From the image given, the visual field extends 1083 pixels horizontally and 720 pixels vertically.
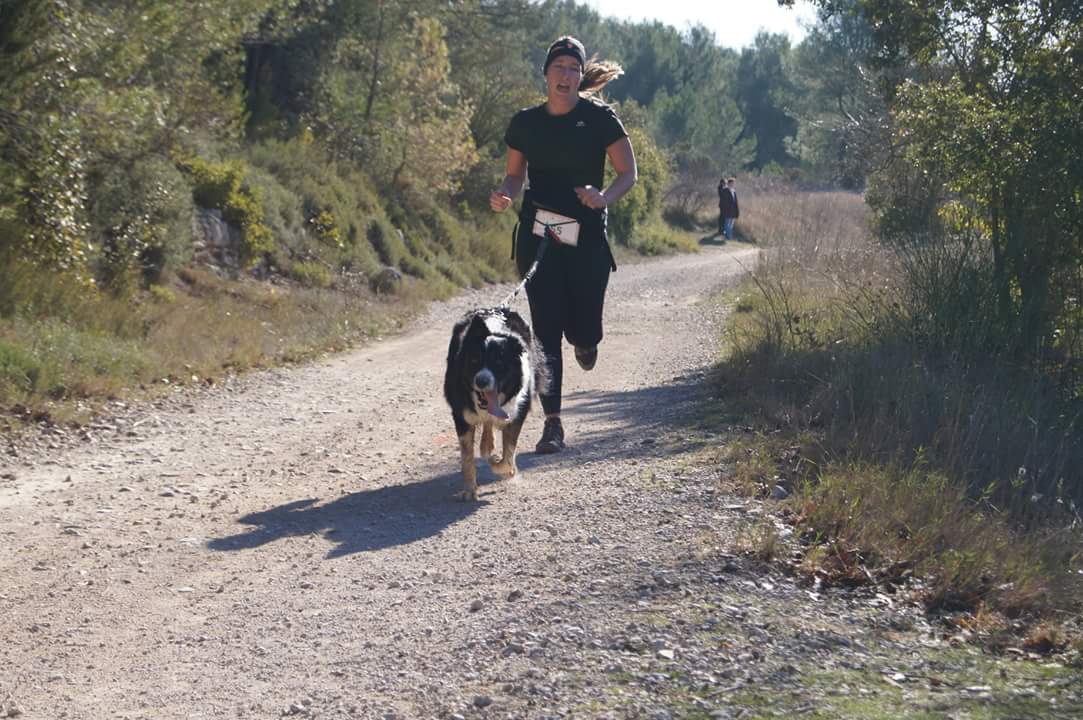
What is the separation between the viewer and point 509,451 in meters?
6.64

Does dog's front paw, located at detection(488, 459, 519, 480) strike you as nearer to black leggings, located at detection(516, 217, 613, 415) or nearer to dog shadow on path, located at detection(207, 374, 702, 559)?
dog shadow on path, located at detection(207, 374, 702, 559)

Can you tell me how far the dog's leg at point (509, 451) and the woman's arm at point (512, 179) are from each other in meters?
1.38

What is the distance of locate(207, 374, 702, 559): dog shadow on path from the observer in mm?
5762

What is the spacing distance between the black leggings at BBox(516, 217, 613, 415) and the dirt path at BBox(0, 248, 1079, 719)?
0.76 metres

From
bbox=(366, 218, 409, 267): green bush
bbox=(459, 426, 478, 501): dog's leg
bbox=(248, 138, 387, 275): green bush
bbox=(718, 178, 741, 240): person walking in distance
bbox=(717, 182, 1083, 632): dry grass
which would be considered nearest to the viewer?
bbox=(717, 182, 1083, 632): dry grass

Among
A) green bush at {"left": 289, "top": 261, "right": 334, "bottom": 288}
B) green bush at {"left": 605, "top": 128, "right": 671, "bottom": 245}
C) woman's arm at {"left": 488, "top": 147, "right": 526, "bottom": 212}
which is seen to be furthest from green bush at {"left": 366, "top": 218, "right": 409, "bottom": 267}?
woman's arm at {"left": 488, "top": 147, "right": 526, "bottom": 212}

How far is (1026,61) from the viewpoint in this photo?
Answer: 33.3 feet

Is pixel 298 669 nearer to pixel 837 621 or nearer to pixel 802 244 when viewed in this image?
pixel 837 621

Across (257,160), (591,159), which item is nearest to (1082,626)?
(591,159)

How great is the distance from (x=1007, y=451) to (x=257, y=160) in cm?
1678

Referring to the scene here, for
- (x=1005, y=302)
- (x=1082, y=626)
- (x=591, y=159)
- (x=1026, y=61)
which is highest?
(x=1026, y=61)

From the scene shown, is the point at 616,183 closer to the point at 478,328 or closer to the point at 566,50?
the point at 566,50

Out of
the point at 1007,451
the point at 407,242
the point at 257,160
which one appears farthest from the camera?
the point at 407,242

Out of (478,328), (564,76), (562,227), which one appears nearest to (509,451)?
(478,328)
